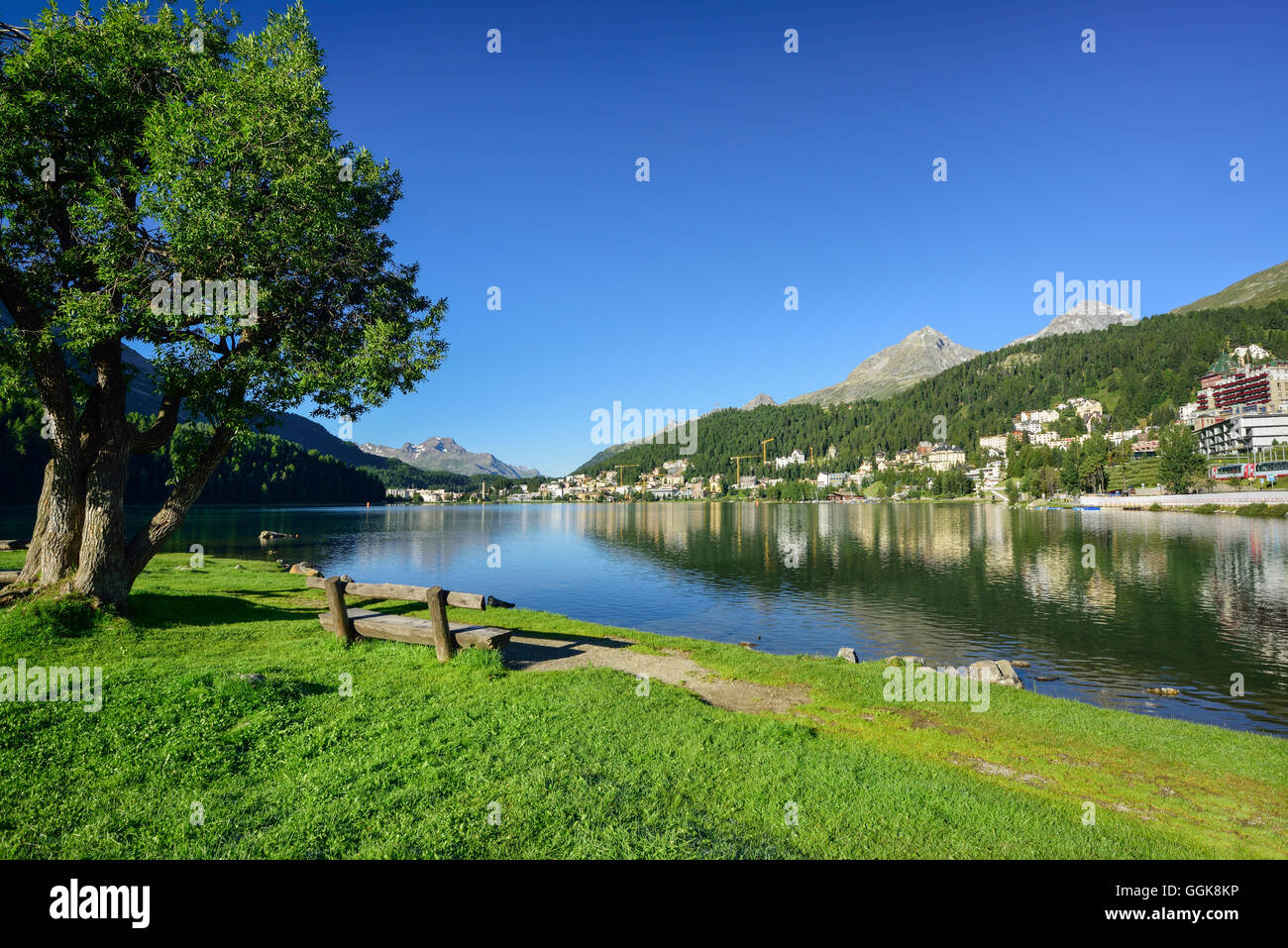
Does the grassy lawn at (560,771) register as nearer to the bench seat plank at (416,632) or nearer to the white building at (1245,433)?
the bench seat plank at (416,632)

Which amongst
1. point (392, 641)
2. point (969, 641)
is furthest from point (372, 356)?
point (969, 641)

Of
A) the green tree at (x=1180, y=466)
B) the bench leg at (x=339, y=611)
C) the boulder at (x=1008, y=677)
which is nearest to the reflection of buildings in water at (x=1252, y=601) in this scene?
the boulder at (x=1008, y=677)

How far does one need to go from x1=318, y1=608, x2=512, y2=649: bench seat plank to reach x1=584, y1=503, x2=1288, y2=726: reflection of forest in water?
1817 centimetres

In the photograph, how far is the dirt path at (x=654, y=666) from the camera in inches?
532

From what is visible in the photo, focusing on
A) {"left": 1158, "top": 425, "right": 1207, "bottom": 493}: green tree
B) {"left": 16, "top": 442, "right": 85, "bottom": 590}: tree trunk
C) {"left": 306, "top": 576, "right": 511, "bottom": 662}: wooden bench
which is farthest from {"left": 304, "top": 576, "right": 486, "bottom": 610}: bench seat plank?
{"left": 1158, "top": 425, "right": 1207, "bottom": 493}: green tree

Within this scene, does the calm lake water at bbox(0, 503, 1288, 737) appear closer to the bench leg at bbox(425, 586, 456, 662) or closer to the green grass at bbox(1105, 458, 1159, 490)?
the bench leg at bbox(425, 586, 456, 662)

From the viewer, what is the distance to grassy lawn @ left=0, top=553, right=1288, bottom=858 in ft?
21.2

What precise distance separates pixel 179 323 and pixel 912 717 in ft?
69.6

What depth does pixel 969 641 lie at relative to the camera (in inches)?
1060

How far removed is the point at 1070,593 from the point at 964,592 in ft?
19.7

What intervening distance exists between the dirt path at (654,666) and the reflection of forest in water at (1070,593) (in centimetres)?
1287

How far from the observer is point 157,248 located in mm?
16109

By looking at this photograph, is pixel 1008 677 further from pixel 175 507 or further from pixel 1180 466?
pixel 1180 466

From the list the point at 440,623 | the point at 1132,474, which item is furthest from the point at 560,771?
the point at 1132,474
